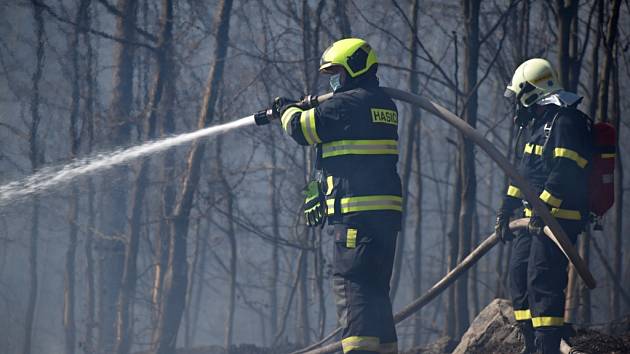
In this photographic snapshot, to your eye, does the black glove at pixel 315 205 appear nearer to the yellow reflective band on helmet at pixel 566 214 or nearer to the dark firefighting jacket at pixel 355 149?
the dark firefighting jacket at pixel 355 149

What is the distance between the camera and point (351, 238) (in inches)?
215

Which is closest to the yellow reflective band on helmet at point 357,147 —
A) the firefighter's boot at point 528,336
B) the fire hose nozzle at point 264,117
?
the fire hose nozzle at point 264,117

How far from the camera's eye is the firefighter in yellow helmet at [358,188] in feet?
17.8

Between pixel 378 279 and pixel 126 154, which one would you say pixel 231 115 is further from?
pixel 378 279

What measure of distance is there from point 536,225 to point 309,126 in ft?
6.10

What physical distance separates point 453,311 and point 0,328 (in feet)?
50.7

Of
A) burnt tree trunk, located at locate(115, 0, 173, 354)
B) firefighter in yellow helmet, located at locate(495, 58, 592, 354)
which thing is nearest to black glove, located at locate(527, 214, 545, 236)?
firefighter in yellow helmet, located at locate(495, 58, 592, 354)

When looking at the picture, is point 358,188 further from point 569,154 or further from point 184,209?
point 184,209

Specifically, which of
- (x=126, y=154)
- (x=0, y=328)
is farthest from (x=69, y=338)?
(x=126, y=154)

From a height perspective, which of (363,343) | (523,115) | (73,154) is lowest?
(363,343)

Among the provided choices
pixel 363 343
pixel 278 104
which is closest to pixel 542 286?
pixel 363 343

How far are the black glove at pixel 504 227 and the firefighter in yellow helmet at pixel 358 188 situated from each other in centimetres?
115

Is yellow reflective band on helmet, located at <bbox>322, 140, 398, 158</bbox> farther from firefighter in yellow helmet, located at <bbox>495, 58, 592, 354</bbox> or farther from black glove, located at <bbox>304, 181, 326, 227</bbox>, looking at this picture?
firefighter in yellow helmet, located at <bbox>495, 58, 592, 354</bbox>

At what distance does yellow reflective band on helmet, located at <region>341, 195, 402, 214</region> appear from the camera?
5465 millimetres
